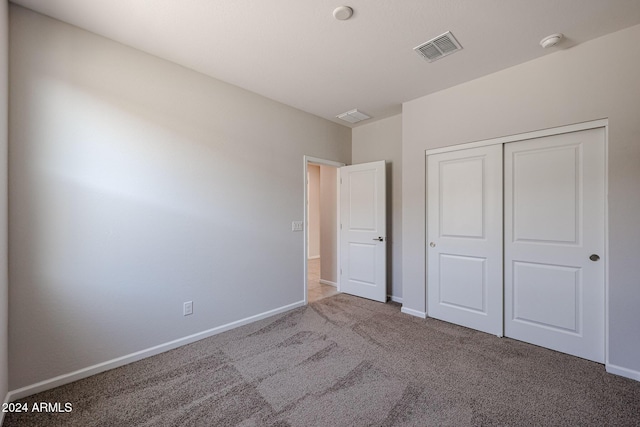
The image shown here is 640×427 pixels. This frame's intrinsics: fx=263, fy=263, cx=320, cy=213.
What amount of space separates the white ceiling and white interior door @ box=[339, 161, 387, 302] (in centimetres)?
146

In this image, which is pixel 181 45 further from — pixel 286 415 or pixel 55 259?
pixel 286 415

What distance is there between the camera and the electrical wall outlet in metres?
2.57

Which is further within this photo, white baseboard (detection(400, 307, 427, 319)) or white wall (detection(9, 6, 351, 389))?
white baseboard (detection(400, 307, 427, 319))

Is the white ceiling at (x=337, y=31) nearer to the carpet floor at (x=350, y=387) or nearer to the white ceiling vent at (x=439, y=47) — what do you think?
the white ceiling vent at (x=439, y=47)

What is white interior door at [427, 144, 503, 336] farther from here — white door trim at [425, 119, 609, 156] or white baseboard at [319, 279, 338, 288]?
white baseboard at [319, 279, 338, 288]

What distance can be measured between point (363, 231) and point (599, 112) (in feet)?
8.93

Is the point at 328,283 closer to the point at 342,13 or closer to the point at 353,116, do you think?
the point at 353,116

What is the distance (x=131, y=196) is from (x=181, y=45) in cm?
137

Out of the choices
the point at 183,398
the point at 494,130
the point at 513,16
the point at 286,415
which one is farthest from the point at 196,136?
the point at 494,130

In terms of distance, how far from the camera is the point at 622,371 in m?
2.04

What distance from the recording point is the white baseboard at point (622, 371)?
1.99 meters

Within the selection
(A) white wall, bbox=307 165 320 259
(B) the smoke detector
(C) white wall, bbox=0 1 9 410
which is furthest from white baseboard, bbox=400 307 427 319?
(A) white wall, bbox=307 165 320 259

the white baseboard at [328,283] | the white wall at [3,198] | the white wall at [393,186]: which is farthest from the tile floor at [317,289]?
the white wall at [3,198]

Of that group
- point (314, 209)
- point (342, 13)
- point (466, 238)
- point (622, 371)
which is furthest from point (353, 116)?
point (314, 209)
